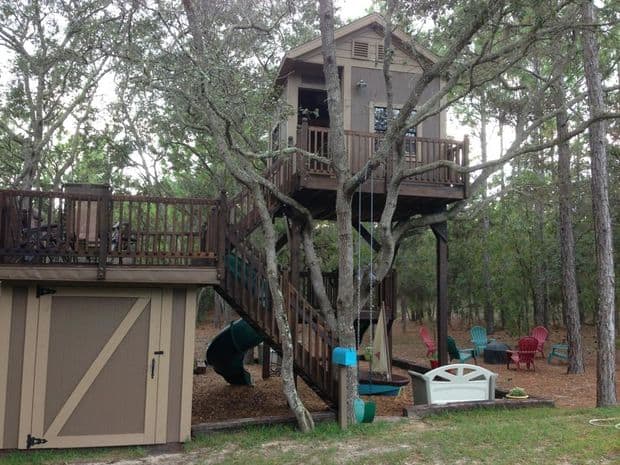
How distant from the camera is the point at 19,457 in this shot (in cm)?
672

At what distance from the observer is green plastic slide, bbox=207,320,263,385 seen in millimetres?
10578

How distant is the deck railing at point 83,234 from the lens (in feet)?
23.3

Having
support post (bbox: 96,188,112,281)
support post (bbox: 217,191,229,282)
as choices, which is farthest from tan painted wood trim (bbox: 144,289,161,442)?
support post (bbox: 217,191,229,282)

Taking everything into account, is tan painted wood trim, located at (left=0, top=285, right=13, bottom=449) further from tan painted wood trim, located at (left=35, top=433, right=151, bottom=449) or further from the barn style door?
tan painted wood trim, located at (left=35, top=433, right=151, bottom=449)

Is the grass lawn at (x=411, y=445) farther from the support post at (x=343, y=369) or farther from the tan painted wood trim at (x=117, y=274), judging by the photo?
the tan painted wood trim at (x=117, y=274)

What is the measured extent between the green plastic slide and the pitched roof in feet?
18.7

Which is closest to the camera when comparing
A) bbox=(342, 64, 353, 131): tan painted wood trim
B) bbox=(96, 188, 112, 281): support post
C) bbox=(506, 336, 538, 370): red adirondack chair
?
bbox=(96, 188, 112, 281): support post

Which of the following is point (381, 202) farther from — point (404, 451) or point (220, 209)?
point (404, 451)

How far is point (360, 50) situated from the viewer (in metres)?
12.3

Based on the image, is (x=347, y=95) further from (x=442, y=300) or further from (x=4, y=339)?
(x=4, y=339)

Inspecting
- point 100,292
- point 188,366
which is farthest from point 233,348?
point 100,292

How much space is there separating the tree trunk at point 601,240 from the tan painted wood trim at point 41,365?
838 centimetres

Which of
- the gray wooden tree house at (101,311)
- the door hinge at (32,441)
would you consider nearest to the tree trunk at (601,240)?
the gray wooden tree house at (101,311)

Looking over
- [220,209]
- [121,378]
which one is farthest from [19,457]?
[220,209]
